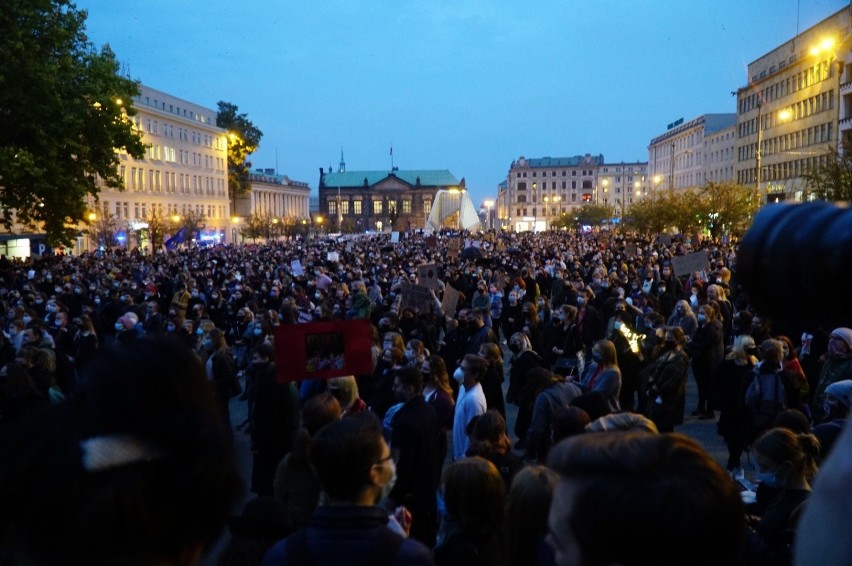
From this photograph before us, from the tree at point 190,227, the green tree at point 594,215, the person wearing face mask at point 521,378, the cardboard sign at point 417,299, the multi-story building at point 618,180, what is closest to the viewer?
the person wearing face mask at point 521,378

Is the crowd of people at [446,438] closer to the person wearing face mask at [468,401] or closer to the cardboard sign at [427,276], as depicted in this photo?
the person wearing face mask at [468,401]

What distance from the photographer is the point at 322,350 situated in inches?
303

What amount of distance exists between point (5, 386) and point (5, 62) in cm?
2375

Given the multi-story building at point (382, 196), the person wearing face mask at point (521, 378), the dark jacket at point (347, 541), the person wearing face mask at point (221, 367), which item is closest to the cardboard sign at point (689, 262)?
the person wearing face mask at point (521, 378)

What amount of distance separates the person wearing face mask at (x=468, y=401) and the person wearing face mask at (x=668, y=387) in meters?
2.23

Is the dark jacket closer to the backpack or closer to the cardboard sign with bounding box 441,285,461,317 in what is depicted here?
the backpack

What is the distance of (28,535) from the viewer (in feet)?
5.70

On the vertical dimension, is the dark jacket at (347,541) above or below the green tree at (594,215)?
below

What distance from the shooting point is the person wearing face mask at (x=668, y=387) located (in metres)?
8.60

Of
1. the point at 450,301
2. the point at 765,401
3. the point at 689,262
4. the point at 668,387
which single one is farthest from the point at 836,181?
the point at 765,401

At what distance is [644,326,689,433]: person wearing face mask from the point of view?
8.60 m

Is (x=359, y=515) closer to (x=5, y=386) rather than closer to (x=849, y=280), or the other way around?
(x=849, y=280)

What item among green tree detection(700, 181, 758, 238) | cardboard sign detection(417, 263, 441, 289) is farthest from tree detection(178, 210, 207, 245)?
cardboard sign detection(417, 263, 441, 289)

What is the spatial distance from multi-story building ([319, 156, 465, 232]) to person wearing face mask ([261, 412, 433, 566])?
16244 centimetres
